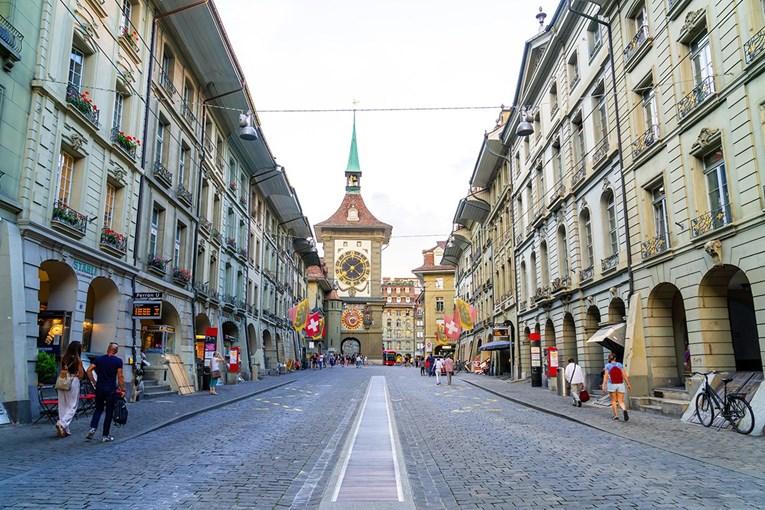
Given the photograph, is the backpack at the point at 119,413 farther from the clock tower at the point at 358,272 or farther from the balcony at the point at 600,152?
the clock tower at the point at 358,272

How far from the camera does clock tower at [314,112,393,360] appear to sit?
9906cm

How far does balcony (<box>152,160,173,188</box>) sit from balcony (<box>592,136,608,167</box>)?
643 inches

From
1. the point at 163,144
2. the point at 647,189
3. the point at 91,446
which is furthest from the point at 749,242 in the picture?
the point at 163,144

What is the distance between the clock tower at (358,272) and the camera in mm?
99062

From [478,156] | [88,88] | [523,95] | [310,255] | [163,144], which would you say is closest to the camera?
[88,88]

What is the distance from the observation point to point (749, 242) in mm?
13109

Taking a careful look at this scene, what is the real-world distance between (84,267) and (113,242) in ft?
6.10

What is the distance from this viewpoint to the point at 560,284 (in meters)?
26.3

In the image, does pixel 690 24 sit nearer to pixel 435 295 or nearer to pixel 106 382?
pixel 106 382

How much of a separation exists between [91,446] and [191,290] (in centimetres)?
1686

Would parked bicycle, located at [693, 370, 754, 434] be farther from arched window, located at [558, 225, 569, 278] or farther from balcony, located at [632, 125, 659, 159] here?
arched window, located at [558, 225, 569, 278]

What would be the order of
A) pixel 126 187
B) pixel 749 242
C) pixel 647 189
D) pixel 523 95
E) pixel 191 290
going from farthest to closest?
pixel 523 95 < pixel 191 290 < pixel 126 187 < pixel 647 189 < pixel 749 242

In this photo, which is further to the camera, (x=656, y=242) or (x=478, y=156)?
(x=478, y=156)

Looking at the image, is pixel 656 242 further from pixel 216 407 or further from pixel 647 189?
pixel 216 407
